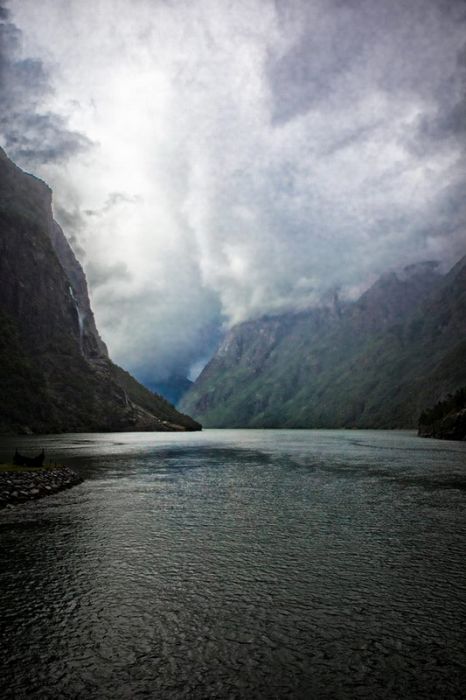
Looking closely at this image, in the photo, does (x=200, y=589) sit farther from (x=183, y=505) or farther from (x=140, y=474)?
(x=140, y=474)

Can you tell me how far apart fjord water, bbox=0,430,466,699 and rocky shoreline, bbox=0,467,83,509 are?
11.9ft

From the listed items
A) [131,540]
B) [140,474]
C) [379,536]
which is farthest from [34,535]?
[140,474]

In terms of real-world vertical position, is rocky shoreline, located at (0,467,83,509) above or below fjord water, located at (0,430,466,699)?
above

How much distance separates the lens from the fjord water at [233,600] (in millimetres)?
12406

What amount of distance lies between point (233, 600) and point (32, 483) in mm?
33327

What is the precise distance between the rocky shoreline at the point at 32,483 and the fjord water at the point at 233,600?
3616 millimetres

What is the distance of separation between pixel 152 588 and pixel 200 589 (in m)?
2.21

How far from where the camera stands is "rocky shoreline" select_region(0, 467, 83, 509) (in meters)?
39.7

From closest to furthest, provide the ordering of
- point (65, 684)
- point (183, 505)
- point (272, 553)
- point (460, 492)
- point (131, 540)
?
point (65, 684)
point (272, 553)
point (131, 540)
point (183, 505)
point (460, 492)

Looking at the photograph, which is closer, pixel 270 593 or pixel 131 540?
pixel 270 593

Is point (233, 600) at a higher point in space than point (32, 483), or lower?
lower

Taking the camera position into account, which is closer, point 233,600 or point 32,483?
point 233,600

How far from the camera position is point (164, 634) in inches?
597

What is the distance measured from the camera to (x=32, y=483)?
44062 millimetres
